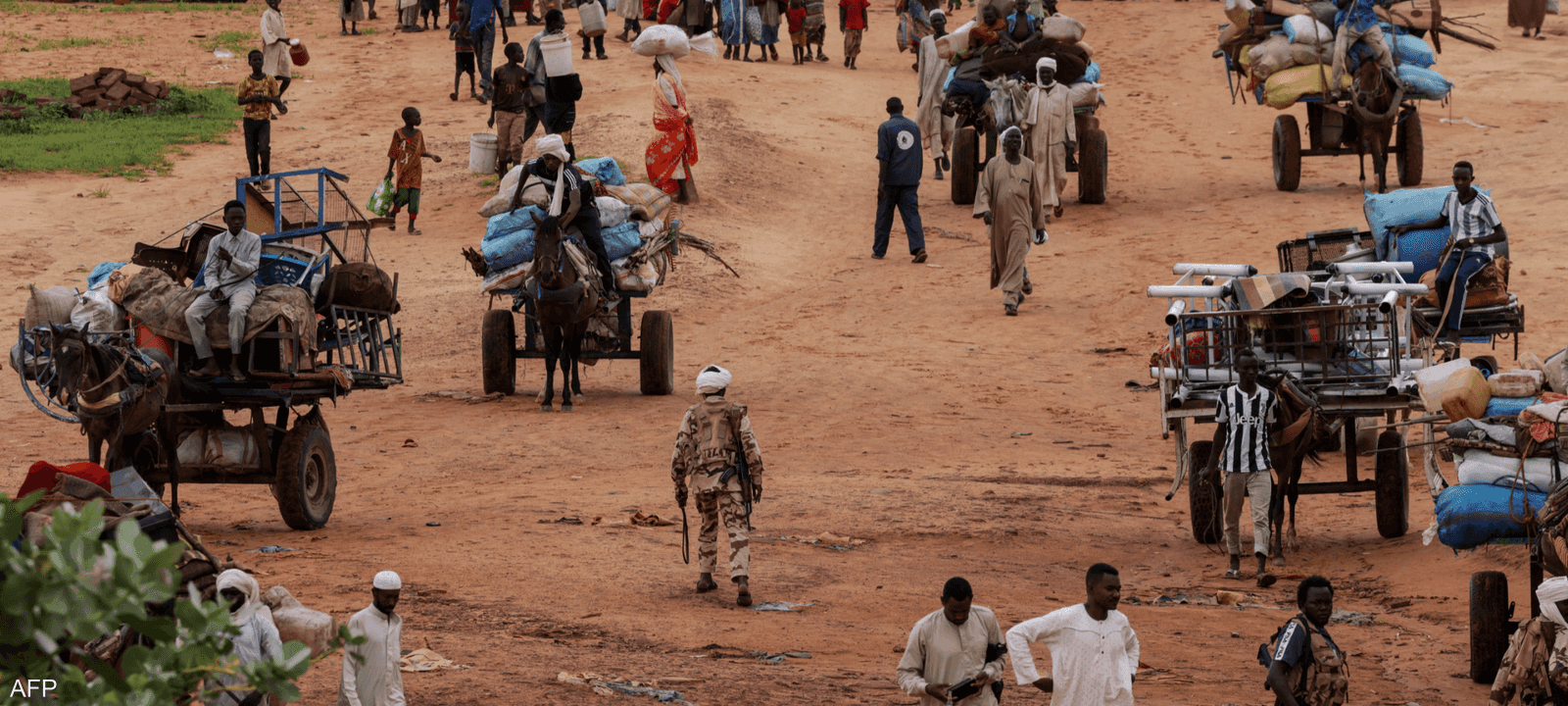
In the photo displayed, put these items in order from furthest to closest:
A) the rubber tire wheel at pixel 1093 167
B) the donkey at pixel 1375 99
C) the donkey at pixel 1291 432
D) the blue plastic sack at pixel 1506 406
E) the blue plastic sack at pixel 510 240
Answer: the rubber tire wheel at pixel 1093 167, the donkey at pixel 1375 99, the blue plastic sack at pixel 510 240, the donkey at pixel 1291 432, the blue plastic sack at pixel 1506 406

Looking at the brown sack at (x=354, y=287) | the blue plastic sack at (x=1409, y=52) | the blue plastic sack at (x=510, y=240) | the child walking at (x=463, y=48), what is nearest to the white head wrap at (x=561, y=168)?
the blue plastic sack at (x=510, y=240)

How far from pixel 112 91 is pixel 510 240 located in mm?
18042

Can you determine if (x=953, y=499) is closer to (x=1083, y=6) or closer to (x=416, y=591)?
(x=416, y=591)

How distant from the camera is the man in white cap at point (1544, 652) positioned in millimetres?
7219

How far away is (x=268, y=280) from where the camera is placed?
39.1ft

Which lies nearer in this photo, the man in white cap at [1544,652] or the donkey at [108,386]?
the man in white cap at [1544,652]

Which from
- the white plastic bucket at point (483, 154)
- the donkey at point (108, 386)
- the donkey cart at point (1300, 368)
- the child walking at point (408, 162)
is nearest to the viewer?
the donkey at point (108, 386)

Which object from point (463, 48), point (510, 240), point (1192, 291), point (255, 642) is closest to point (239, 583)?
point (255, 642)

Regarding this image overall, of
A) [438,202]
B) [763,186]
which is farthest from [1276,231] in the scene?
[438,202]

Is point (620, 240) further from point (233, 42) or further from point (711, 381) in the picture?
point (233, 42)

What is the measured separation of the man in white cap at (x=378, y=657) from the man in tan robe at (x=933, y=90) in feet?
61.6

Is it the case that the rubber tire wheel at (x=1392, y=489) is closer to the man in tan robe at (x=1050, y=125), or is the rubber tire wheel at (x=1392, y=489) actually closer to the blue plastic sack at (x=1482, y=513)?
the blue plastic sack at (x=1482, y=513)

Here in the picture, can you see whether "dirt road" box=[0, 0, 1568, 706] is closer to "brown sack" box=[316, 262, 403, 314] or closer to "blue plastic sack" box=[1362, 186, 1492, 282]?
"brown sack" box=[316, 262, 403, 314]

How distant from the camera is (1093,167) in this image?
25125 mm
